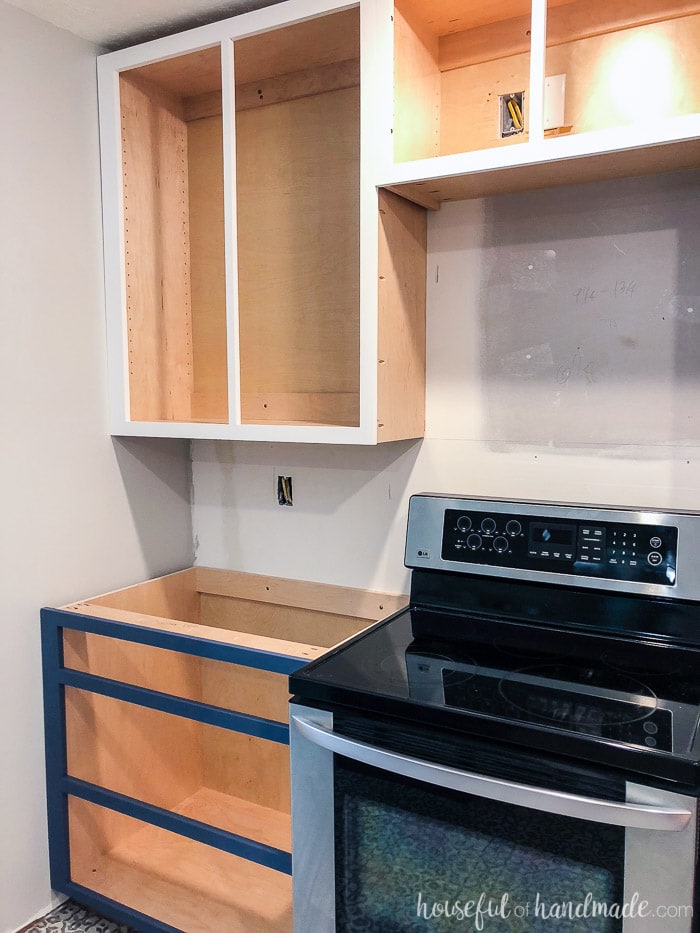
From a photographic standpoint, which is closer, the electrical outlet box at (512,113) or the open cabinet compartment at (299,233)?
the electrical outlet box at (512,113)

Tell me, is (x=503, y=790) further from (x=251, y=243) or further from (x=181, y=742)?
(x=251, y=243)

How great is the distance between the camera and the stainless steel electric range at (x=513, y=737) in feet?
3.05

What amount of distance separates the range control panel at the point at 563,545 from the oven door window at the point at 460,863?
0.50 meters

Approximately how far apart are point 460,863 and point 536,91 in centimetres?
121

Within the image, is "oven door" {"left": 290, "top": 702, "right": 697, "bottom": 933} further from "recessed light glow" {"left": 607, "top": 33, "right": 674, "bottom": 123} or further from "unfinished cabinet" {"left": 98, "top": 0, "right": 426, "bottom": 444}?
"recessed light glow" {"left": 607, "top": 33, "right": 674, "bottom": 123}

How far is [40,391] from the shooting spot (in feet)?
5.49

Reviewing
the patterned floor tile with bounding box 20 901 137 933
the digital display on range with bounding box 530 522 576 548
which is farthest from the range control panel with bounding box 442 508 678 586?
the patterned floor tile with bounding box 20 901 137 933

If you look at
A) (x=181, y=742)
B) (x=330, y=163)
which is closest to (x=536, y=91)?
(x=330, y=163)

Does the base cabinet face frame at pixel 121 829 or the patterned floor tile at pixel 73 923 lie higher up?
the base cabinet face frame at pixel 121 829

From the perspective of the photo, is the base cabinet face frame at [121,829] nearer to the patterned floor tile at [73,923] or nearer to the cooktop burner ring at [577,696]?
the patterned floor tile at [73,923]

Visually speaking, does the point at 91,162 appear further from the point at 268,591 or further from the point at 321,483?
the point at 268,591

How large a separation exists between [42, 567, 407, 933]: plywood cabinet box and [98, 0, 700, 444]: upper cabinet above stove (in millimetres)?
454

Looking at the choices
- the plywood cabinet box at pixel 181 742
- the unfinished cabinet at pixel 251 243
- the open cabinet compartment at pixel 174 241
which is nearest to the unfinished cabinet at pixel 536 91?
the unfinished cabinet at pixel 251 243

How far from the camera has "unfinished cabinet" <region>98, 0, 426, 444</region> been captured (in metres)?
1.58
